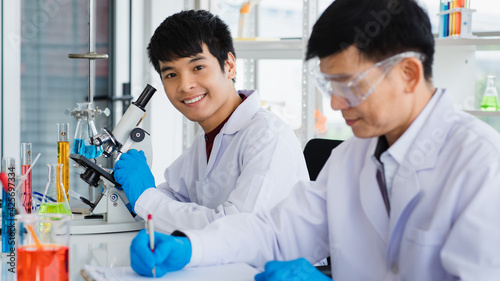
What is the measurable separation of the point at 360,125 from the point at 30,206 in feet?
2.66

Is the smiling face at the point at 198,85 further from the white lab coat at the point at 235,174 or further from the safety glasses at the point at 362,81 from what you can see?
the safety glasses at the point at 362,81

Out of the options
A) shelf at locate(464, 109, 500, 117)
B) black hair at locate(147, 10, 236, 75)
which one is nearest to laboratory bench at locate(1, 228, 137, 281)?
black hair at locate(147, 10, 236, 75)

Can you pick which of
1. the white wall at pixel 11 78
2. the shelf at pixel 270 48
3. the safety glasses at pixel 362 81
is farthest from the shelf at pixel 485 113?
the white wall at pixel 11 78

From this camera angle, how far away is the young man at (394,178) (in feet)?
3.52

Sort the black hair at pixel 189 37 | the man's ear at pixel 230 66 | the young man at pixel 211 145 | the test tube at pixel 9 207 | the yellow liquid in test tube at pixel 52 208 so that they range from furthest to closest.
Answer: the man's ear at pixel 230 66, the black hair at pixel 189 37, the young man at pixel 211 145, the yellow liquid in test tube at pixel 52 208, the test tube at pixel 9 207

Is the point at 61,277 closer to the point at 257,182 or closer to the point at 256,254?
the point at 256,254

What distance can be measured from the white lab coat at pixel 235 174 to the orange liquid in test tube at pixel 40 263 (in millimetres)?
Answer: 681

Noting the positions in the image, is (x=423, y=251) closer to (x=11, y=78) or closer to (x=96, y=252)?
(x=96, y=252)

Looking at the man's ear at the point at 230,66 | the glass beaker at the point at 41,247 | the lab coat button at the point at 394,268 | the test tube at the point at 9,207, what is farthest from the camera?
the man's ear at the point at 230,66

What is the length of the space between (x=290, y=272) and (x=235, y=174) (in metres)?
0.79

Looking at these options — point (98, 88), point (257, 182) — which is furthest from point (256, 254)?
point (98, 88)

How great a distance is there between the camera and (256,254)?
4.57ft

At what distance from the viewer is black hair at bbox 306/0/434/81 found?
3.85 ft

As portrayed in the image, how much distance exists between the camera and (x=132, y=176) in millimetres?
1803
